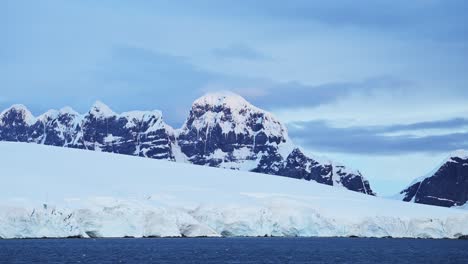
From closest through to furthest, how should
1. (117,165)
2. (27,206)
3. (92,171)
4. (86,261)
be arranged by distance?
(86,261)
(27,206)
(92,171)
(117,165)

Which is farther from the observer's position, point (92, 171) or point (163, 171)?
point (163, 171)

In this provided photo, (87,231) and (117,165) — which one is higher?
(117,165)

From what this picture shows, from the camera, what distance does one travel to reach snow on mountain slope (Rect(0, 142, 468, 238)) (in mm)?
86812

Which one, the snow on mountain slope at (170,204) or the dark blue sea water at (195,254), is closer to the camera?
the dark blue sea water at (195,254)

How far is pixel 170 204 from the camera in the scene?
9975 centimetres

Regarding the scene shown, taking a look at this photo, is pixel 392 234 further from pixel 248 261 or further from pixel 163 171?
pixel 248 261

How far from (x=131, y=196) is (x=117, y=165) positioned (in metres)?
21.1

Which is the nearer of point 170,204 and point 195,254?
point 195,254

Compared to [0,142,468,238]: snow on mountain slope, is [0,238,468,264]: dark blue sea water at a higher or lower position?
lower

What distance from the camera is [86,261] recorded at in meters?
63.7

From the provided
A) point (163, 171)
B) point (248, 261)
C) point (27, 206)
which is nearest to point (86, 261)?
point (248, 261)

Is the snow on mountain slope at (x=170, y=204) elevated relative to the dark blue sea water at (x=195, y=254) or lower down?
elevated

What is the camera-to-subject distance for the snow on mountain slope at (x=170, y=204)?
86.8 metres

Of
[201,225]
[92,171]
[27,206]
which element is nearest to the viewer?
[27,206]
